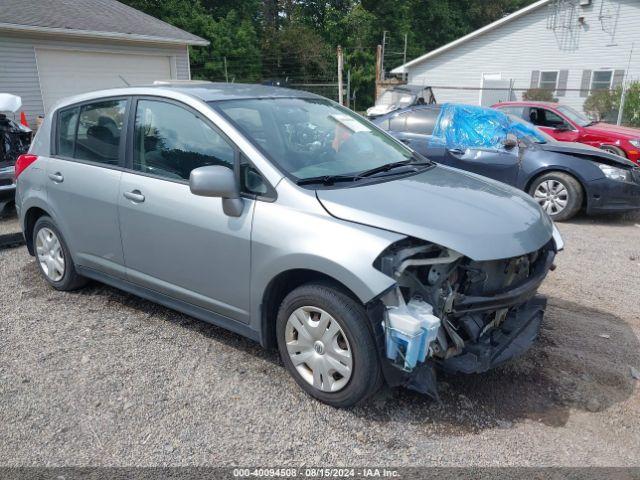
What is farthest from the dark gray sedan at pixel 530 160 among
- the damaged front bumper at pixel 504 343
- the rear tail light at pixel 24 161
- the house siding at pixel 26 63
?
the house siding at pixel 26 63

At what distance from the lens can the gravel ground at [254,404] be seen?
8.80 ft

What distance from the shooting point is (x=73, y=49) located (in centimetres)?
1307

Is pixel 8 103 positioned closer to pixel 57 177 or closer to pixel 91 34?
pixel 57 177

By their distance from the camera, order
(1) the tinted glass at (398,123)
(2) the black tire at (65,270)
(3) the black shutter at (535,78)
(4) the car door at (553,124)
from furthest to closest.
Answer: (3) the black shutter at (535,78), (4) the car door at (553,124), (1) the tinted glass at (398,123), (2) the black tire at (65,270)

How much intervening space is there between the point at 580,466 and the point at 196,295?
7.74 feet

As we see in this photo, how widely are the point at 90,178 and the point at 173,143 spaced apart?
0.86 meters

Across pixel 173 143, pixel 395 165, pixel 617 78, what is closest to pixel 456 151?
pixel 395 165

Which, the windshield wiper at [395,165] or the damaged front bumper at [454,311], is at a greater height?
the windshield wiper at [395,165]

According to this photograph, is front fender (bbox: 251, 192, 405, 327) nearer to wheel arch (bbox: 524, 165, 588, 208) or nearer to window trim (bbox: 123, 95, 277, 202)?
window trim (bbox: 123, 95, 277, 202)

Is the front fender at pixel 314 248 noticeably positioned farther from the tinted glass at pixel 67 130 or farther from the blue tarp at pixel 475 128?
the blue tarp at pixel 475 128

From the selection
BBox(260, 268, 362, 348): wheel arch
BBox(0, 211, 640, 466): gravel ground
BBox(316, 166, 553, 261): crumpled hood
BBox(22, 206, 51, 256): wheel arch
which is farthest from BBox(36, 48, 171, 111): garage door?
BBox(316, 166, 553, 261): crumpled hood

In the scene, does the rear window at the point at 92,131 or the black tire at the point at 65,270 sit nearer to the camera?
the rear window at the point at 92,131

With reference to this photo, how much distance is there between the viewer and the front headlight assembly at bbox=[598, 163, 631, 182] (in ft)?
22.4

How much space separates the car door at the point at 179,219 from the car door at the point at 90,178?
14cm
